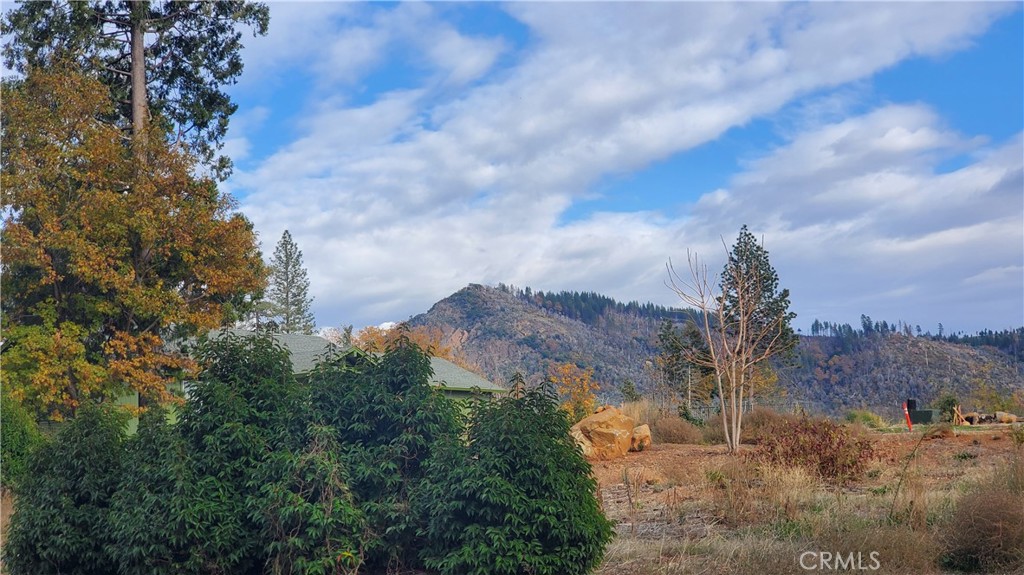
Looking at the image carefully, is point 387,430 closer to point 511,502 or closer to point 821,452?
point 511,502

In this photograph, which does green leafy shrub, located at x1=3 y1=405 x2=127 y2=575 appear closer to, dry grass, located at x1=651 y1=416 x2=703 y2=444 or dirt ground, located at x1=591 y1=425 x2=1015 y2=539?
dirt ground, located at x1=591 y1=425 x2=1015 y2=539

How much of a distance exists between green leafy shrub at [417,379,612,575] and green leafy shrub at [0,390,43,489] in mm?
11950

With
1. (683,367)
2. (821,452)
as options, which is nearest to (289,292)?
(683,367)

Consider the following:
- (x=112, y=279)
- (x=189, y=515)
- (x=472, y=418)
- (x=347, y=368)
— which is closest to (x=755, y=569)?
(x=472, y=418)

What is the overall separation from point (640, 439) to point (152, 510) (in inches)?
534

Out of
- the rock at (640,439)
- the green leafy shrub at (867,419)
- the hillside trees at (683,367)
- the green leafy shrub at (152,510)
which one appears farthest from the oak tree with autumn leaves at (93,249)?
the hillside trees at (683,367)

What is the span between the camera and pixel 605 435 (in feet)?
61.3

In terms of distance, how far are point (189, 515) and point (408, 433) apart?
1.98 metres

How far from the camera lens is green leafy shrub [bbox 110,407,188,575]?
24.0 feet

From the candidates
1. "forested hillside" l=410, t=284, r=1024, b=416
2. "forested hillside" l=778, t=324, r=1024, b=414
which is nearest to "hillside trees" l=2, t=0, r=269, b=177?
"forested hillside" l=410, t=284, r=1024, b=416

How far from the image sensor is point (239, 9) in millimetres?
23062

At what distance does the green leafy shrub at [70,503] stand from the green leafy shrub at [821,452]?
8.00 metres

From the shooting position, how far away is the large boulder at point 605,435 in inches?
724

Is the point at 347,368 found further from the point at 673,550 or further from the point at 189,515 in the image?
the point at 673,550
